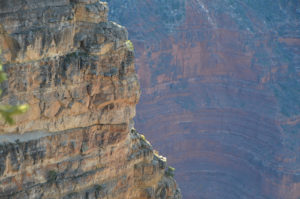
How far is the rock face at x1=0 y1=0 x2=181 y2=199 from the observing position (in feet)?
76.3

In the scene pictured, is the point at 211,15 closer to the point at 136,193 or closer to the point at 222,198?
the point at 222,198

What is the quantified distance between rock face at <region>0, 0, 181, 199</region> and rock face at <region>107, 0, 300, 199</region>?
51.9 m

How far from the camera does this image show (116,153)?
→ 27.8m

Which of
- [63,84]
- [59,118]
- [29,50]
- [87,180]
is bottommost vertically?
[87,180]

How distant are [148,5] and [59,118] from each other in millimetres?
61950

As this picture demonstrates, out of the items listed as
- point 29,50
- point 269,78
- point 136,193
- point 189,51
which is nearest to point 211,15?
point 189,51

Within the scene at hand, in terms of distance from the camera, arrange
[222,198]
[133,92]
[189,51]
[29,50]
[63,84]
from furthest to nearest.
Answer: [189,51]
[222,198]
[133,92]
[63,84]
[29,50]

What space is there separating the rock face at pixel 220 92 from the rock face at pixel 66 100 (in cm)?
5193

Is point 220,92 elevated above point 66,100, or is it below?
below

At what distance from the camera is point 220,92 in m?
85.2

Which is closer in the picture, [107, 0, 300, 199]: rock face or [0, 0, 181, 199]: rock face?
[0, 0, 181, 199]: rock face

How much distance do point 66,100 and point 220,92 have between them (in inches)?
2426

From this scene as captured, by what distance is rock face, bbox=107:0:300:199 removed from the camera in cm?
7988

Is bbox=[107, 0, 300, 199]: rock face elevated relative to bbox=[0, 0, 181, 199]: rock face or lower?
lower
